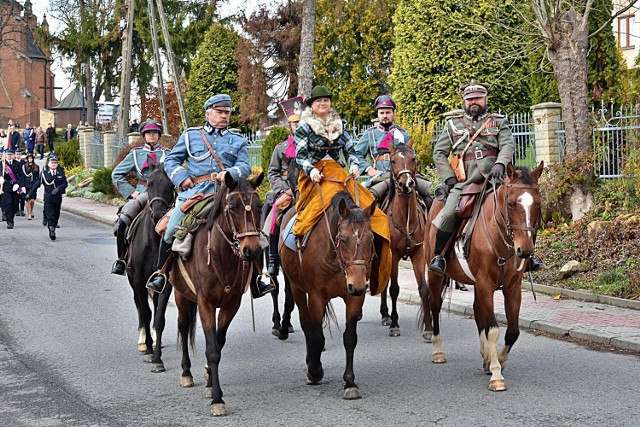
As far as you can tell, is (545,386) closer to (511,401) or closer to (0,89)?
(511,401)

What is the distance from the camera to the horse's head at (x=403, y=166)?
11.0 meters

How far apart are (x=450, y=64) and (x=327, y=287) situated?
16.6 meters

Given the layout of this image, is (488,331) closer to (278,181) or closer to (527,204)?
(527,204)

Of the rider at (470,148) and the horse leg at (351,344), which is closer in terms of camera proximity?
the horse leg at (351,344)

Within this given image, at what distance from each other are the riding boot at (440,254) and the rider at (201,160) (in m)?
2.10

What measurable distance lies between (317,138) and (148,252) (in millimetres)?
2802

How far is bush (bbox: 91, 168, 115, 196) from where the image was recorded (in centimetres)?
3497

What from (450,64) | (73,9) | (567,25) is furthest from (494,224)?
(73,9)

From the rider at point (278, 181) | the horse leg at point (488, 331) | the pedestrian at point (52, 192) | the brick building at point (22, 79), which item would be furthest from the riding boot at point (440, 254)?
the brick building at point (22, 79)

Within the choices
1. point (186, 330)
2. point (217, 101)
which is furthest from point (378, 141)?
point (186, 330)

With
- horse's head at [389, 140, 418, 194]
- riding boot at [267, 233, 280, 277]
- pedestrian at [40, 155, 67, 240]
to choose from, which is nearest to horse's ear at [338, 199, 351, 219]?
horse's head at [389, 140, 418, 194]

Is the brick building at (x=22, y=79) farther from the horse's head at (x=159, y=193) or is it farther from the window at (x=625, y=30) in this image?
the horse's head at (x=159, y=193)

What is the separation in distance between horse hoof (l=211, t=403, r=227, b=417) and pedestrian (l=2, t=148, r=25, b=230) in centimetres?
1989

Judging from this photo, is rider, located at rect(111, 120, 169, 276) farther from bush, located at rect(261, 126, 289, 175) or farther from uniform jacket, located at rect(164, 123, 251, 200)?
bush, located at rect(261, 126, 289, 175)
